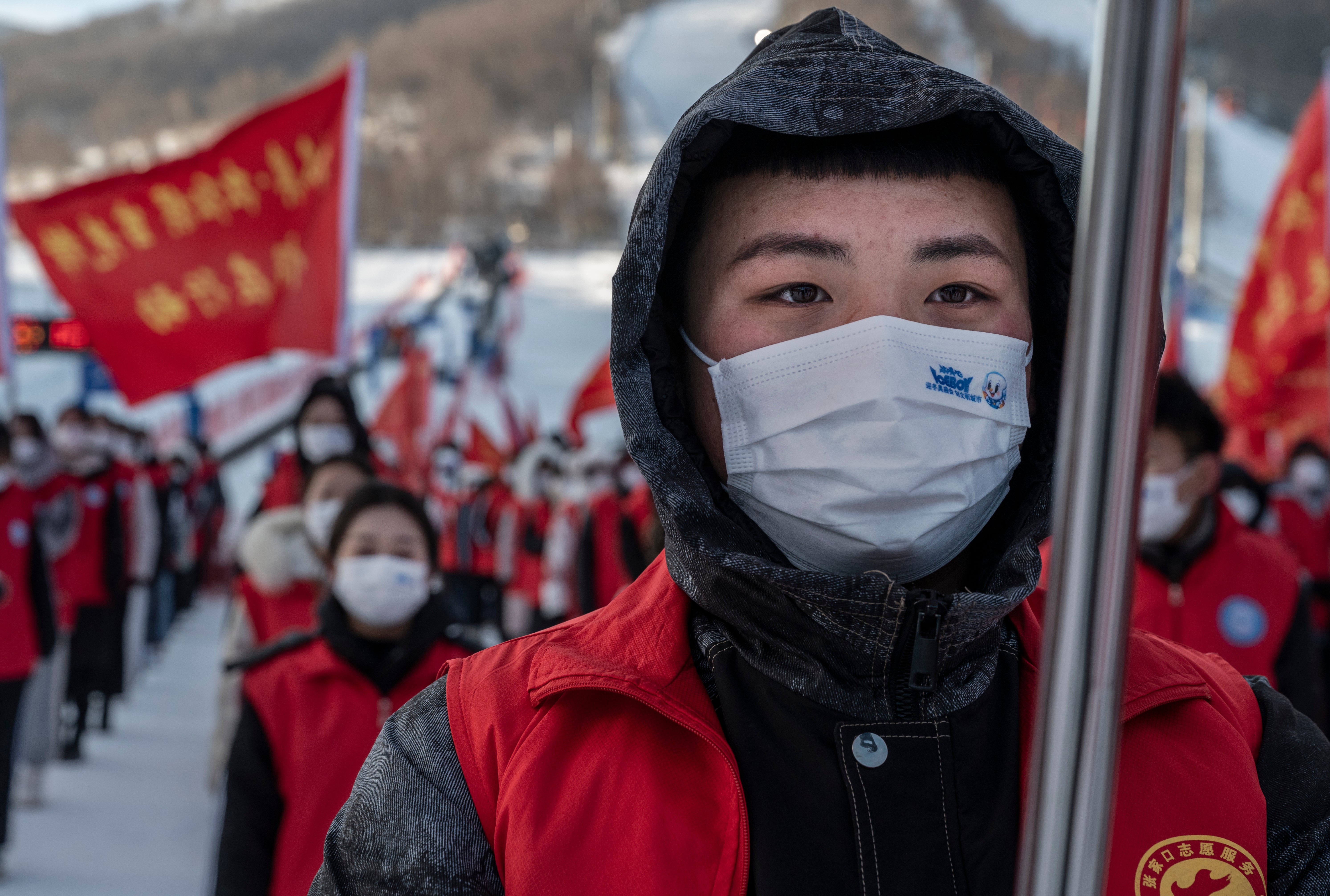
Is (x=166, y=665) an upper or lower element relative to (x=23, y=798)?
lower

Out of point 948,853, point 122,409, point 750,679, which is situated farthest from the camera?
point 122,409

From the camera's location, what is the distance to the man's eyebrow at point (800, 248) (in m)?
1.15

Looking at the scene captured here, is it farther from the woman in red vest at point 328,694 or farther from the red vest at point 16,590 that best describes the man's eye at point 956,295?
the red vest at point 16,590

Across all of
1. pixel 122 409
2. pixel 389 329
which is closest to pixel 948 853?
pixel 122 409

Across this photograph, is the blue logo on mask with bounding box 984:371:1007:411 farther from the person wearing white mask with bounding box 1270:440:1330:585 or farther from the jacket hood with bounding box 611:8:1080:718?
the person wearing white mask with bounding box 1270:440:1330:585

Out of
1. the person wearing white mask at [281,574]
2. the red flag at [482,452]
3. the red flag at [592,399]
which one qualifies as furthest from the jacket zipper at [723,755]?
the red flag at [482,452]

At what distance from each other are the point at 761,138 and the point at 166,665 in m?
8.84

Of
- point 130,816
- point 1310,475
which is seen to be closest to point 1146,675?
point 130,816

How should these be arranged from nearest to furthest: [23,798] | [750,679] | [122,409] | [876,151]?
[750,679] < [876,151] < [23,798] < [122,409]

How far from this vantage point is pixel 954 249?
1.17m

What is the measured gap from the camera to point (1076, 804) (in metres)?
0.54

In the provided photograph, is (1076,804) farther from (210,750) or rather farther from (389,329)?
(389,329)

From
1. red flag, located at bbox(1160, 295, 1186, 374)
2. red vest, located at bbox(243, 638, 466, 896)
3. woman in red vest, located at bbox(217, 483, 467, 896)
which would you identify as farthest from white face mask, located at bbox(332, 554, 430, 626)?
red flag, located at bbox(1160, 295, 1186, 374)

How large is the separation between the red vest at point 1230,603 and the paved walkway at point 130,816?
2.97 m
